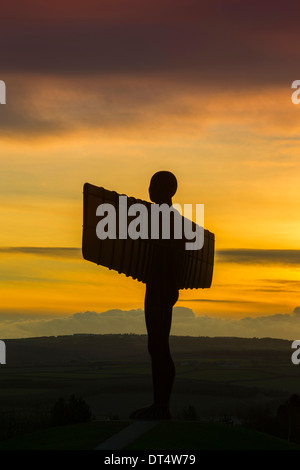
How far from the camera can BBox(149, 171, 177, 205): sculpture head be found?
2947 cm

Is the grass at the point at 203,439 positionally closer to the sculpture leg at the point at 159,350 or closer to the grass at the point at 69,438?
the sculpture leg at the point at 159,350

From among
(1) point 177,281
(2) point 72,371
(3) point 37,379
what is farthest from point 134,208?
(2) point 72,371

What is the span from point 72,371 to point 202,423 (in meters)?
139

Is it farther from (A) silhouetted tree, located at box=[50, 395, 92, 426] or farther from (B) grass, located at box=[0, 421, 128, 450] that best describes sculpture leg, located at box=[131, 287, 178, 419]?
(A) silhouetted tree, located at box=[50, 395, 92, 426]

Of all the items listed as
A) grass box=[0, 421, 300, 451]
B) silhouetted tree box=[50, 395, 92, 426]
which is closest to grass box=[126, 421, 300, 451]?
grass box=[0, 421, 300, 451]

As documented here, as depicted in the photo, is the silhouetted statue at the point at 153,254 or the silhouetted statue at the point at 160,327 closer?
the silhouetted statue at the point at 153,254

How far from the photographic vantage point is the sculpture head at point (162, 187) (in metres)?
29.5

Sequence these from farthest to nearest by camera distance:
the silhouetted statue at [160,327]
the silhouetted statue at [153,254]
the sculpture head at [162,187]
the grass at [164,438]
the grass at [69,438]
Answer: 1. the sculpture head at [162,187]
2. the silhouetted statue at [160,327]
3. the silhouetted statue at [153,254]
4. the grass at [69,438]
5. the grass at [164,438]

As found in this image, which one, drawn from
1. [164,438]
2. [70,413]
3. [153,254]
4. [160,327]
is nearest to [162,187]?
[153,254]

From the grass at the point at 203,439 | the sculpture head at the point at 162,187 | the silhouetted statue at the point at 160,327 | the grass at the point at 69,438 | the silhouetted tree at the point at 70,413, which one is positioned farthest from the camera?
the silhouetted tree at the point at 70,413

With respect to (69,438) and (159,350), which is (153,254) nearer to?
(159,350)

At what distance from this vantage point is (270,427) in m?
53.5

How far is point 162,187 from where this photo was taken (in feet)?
96.7

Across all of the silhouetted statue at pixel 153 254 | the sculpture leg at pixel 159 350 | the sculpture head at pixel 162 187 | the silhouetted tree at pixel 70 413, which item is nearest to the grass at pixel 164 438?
the sculpture leg at pixel 159 350
